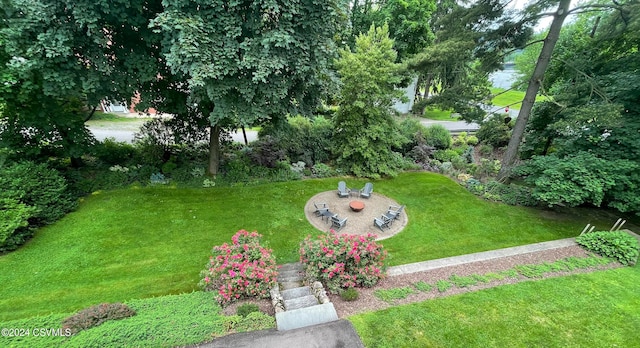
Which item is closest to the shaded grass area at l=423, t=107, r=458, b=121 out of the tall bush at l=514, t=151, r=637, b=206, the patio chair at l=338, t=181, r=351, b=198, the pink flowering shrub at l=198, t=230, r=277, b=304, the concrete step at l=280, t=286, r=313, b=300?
the tall bush at l=514, t=151, r=637, b=206

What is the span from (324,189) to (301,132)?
4.28 m

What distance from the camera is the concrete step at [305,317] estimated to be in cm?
534

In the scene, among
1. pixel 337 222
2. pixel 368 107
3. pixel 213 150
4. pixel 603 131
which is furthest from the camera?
pixel 368 107

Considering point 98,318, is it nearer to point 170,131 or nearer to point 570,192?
point 170,131

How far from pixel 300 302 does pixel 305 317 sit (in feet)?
2.05

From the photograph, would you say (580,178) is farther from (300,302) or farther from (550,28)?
(300,302)

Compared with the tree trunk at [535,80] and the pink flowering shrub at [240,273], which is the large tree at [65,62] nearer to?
the pink flowering shrub at [240,273]

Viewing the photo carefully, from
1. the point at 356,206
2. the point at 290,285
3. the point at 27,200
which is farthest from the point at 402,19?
the point at 27,200

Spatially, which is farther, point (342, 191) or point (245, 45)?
point (342, 191)

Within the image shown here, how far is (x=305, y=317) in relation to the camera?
5.48 m

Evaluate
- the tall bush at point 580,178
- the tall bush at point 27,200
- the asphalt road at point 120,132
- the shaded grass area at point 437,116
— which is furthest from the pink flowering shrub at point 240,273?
the shaded grass area at point 437,116

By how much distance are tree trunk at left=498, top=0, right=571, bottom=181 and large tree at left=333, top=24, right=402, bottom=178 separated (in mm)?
5462

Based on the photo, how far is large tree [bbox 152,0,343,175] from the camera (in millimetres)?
7168

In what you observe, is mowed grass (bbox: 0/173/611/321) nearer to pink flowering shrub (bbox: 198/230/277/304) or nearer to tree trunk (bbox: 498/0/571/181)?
pink flowering shrub (bbox: 198/230/277/304)
